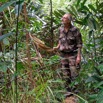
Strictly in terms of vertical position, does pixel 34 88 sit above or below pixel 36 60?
below

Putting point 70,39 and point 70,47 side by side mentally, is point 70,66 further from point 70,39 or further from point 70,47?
point 70,39

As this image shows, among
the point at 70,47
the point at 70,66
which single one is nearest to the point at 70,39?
the point at 70,47

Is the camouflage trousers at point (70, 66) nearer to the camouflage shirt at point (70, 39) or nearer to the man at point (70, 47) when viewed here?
the man at point (70, 47)

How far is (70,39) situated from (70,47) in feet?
0.42

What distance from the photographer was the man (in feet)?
14.7

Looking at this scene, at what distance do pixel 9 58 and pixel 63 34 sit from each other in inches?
92.3

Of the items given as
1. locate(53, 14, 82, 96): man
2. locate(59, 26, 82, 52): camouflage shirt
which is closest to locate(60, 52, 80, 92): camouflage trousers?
locate(53, 14, 82, 96): man

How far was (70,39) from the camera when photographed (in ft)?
14.9

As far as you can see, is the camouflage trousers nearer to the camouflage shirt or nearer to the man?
the man

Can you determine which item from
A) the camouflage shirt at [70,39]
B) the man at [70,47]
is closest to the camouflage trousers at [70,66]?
the man at [70,47]

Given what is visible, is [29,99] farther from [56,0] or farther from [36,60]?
[56,0]

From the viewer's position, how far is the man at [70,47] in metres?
4.49

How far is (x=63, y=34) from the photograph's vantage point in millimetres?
4602

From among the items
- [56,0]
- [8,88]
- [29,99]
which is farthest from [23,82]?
[56,0]
